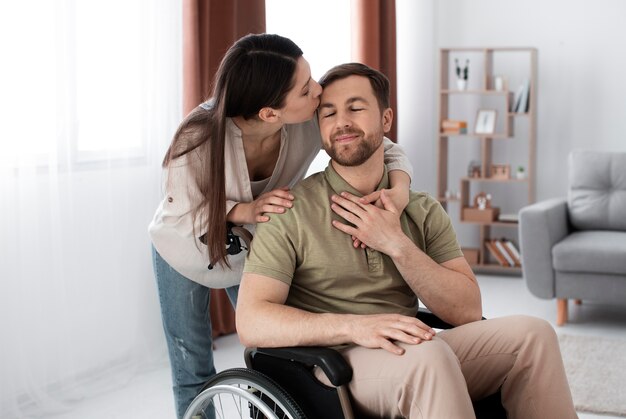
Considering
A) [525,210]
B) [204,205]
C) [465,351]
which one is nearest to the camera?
[465,351]

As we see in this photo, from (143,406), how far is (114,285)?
52 cm

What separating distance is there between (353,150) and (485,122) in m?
3.67

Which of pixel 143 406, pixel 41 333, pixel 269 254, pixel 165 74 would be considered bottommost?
pixel 143 406

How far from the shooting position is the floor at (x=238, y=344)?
296 cm

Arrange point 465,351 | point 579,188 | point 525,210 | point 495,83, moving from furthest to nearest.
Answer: point 495,83, point 579,188, point 525,210, point 465,351

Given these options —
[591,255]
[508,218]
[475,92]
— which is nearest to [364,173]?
[591,255]

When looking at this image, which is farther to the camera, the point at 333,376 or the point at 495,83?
the point at 495,83

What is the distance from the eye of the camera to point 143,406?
3.01 meters

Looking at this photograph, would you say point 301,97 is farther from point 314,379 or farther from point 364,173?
point 314,379

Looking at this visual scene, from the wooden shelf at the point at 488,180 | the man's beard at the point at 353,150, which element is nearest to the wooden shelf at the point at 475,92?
the wooden shelf at the point at 488,180

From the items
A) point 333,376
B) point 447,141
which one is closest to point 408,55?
point 447,141

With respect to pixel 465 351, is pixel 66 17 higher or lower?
higher

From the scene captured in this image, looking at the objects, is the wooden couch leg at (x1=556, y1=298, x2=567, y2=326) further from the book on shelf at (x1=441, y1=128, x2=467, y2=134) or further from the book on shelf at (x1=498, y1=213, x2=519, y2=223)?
the book on shelf at (x1=441, y1=128, x2=467, y2=134)

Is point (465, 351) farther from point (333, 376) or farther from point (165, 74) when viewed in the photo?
point (165, 74)
